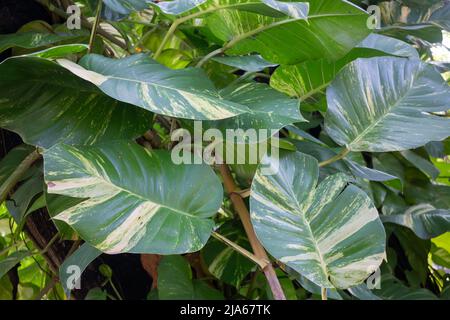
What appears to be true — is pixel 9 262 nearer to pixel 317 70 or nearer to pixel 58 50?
pixel 58 50

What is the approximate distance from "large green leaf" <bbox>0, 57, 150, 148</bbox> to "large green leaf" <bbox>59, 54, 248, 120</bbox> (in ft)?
0.18

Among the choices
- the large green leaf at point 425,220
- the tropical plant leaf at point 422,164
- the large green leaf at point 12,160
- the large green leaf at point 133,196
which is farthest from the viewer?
the tropical plant leaf at point 422,164

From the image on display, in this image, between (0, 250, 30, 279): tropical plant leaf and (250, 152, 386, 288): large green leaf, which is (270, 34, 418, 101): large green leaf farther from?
(0, 250, 30, 279): tropical plant leaf

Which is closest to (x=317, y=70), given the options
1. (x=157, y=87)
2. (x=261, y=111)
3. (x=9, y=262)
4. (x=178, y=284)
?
(x=261, y=111)

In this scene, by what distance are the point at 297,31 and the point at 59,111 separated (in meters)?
0.33

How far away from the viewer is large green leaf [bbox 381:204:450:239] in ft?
→ 2.52

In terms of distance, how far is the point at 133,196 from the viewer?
1.54 ft

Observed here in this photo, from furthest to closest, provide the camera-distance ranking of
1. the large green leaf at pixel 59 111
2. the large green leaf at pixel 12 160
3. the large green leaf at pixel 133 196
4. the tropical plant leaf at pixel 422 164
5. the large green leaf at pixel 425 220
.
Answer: the tropical plant leaf at pixel 422 164 < the large green leaf at pixel 425 220 < the large green leaf at pixel 12 160 < the large green leaf at pixel 59 111 < the large green leaf at pixel 133 196

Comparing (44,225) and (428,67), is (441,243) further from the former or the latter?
(44,225)

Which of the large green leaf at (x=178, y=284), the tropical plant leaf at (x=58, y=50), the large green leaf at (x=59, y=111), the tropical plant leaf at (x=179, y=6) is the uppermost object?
the tropical plant leaf at (x=179, y=6)

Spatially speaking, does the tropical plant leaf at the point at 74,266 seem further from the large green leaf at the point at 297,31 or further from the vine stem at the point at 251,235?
the large green leaf at the point at 297,31

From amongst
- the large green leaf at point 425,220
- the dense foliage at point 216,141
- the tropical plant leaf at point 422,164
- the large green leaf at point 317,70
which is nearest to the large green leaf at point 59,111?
the dense foliage at point 216,141

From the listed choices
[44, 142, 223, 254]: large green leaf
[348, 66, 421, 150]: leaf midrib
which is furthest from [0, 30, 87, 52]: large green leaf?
[348, 66, 421, 150]: leaf midrib

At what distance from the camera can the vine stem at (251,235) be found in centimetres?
50
